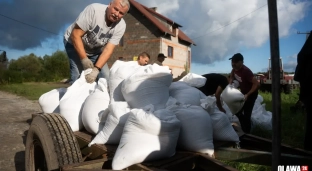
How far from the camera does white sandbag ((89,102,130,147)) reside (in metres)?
1.97

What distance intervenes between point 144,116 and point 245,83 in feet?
11.7

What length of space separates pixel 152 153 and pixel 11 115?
610 cm

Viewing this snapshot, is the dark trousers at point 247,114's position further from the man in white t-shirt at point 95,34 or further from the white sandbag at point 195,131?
the white sandbag at point 195,131

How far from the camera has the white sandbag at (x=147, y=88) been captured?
209 cm

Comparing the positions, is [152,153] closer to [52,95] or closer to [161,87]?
[161,87]

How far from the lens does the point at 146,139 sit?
1645 mm

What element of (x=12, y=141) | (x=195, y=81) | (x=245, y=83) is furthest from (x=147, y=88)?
(x=245, y=83)

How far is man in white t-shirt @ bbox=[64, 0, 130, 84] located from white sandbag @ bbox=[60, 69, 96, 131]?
95 mm

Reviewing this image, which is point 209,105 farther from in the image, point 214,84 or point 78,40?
point 214,84

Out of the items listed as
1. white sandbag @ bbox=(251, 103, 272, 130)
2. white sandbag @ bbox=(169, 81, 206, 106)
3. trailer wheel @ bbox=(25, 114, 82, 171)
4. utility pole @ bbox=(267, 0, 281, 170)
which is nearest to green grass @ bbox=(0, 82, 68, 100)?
white sandbag @ bbox=(251, 103, 272, 130)

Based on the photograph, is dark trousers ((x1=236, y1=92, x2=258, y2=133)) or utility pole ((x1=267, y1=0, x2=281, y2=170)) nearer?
utility pole ((x1=267, y1=0, x2=281, y2=170))

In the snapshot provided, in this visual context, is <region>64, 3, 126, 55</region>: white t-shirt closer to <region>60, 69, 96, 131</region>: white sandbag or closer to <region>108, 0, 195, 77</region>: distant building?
<region>60, 69, 96, 131</region>: white sandbag

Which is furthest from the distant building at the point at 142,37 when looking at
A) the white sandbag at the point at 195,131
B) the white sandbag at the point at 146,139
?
the white sandbag at the point at 146,139

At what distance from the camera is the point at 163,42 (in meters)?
24.4
